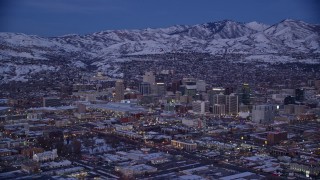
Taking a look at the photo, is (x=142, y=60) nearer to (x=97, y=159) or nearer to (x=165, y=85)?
(x=165, y=85)

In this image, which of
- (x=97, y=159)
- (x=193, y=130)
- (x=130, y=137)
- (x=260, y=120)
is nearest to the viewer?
(x=97, y=159)

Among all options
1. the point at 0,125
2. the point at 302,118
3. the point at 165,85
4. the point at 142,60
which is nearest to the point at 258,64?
the point at 142,60

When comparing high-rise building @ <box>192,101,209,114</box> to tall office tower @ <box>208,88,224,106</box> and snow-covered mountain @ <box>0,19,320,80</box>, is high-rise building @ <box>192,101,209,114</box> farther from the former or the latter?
snow-covered mountain @ <box>0,19,320,80</box>

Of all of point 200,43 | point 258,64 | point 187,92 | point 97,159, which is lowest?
point 97,159

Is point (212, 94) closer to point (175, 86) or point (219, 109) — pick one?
point (219, 109)

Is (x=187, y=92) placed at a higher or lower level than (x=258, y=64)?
lower

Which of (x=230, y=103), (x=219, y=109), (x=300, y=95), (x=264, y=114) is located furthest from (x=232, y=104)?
(x=300, y=95)

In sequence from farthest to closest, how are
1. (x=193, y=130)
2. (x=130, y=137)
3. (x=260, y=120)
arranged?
(x=260, y=120) < (x=193, y=130) < (x=130, y=137)
